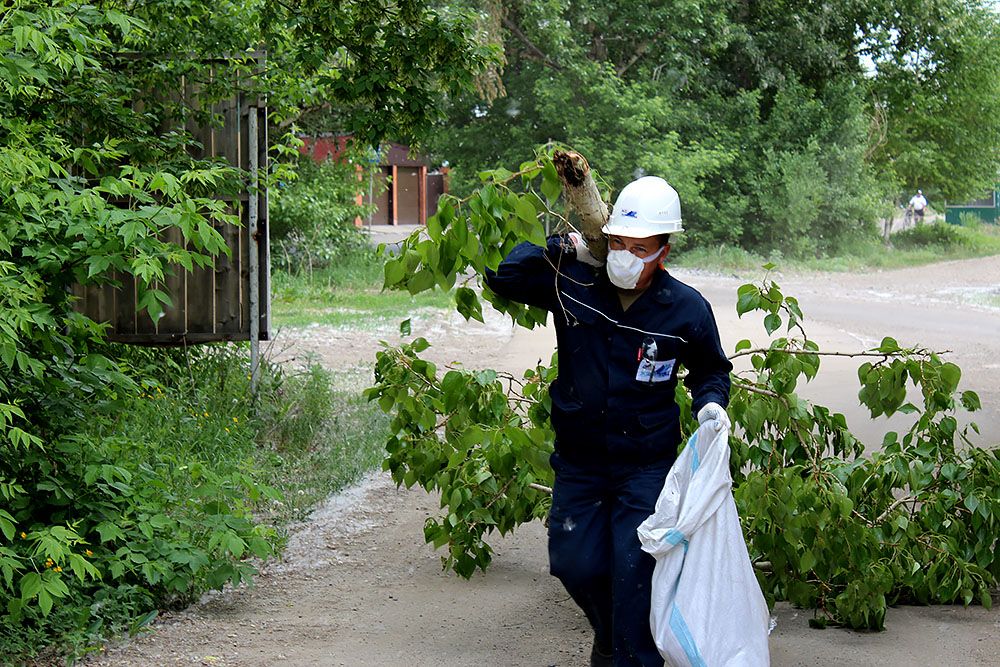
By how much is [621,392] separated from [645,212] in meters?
0.59

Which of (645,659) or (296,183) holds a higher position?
(296,183)

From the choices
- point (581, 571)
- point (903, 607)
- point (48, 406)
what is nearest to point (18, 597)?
point (48, 406)

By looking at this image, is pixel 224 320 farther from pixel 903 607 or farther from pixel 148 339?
pixel 903 607

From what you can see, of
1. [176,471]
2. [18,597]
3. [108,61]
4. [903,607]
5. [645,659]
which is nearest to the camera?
[645,659]

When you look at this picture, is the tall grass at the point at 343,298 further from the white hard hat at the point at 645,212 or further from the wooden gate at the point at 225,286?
the white hard hat at the point at 645,212

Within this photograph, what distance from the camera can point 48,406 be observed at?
15.8ft

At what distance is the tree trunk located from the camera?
158 inches

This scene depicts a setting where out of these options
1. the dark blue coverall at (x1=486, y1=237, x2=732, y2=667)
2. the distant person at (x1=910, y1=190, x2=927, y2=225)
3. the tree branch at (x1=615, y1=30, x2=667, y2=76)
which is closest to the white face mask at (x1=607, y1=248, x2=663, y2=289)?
the dark blue coverall at (x1=486, y1=237, x2=732, y2=667)

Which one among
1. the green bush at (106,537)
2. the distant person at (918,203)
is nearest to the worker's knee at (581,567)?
the green bush at (106,537)

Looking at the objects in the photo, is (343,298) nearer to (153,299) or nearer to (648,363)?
(153,299)

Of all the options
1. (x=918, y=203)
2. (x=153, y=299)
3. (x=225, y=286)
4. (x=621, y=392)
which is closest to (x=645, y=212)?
(x=621, y=392)

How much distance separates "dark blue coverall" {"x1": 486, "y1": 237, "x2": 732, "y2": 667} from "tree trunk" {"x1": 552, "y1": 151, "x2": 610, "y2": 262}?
0.30ft

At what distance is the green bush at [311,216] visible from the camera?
824 inches

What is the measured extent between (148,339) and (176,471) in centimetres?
247
